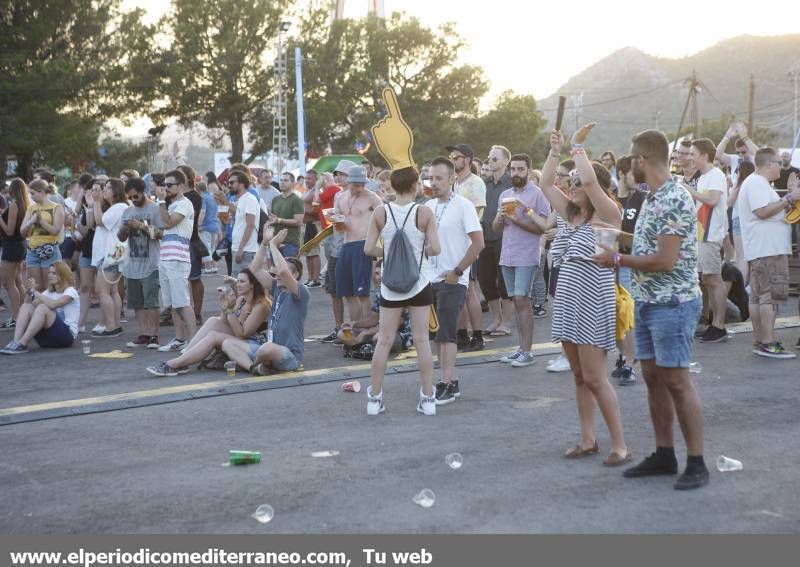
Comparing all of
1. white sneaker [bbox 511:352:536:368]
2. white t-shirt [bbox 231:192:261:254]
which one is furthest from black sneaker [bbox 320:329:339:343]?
white sneaker [bbox 511:352:536:368]

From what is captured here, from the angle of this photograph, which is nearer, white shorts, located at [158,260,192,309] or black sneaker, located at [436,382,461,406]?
black sneaker, located at [436,382,461,406]

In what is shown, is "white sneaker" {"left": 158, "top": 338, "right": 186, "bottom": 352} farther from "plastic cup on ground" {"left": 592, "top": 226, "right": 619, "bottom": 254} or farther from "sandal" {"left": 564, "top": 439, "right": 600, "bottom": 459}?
"plastic cup on ground" {"left": 592, "top": 226, "right": 619, "bottom": 254}

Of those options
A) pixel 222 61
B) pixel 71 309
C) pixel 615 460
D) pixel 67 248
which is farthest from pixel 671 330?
pixel 222 61

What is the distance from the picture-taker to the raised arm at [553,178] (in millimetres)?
6070

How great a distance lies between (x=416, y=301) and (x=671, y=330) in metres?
2.31

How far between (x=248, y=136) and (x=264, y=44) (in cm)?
587

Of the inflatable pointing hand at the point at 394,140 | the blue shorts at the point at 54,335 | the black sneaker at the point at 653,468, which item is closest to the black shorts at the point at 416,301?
the inflatable pointing hand at the point at 394,140

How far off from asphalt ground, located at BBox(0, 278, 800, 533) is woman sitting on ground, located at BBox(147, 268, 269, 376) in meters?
0.19

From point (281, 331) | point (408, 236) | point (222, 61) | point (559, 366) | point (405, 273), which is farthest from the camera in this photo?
point (222, 61)

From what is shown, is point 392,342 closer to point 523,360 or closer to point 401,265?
point 401,265

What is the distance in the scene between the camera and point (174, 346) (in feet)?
33.0

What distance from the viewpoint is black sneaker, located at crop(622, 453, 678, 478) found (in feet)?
17.3

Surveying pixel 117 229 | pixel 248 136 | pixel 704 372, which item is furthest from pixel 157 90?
pixel 704 372

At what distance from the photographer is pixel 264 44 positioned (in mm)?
60750
